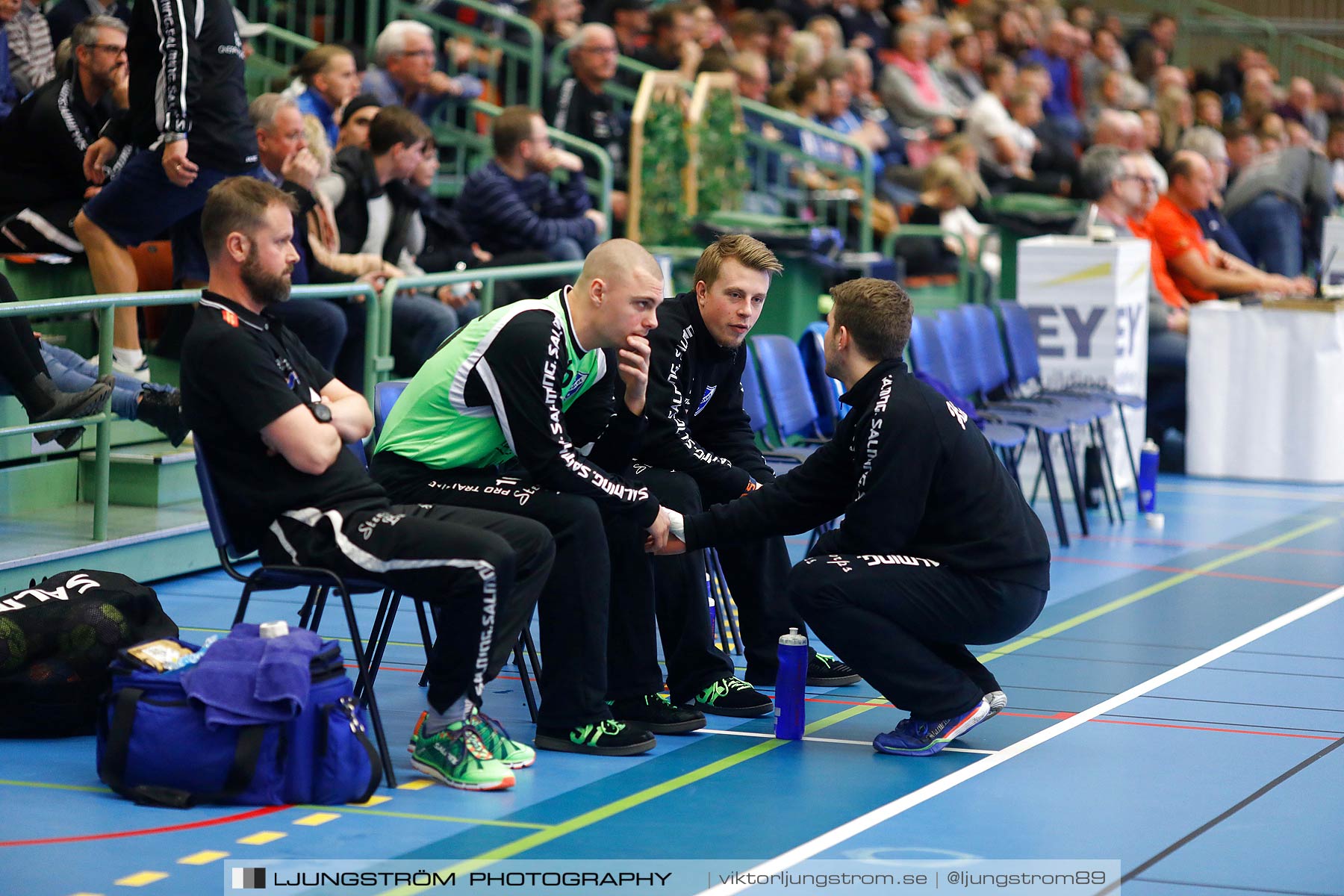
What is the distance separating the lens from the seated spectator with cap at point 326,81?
9008 millimetres

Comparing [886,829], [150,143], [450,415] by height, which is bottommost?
[886,829]

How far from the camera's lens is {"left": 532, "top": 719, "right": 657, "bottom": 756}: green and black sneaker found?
489cm

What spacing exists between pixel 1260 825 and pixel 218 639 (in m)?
2.60

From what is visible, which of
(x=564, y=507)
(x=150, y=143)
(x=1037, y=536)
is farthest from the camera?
(x=150, y=143)

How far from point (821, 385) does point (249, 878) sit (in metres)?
4.74

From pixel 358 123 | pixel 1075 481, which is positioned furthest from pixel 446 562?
pixel 1075 481

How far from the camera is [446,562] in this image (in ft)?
14.6

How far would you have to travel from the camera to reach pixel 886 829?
4.26 m

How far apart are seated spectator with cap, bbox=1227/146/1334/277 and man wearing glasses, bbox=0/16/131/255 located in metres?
8.93

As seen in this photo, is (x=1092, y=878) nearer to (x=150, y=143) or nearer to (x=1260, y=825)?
(x=1260, y=825)

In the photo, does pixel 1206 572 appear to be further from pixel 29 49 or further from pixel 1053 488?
pixel 29 49

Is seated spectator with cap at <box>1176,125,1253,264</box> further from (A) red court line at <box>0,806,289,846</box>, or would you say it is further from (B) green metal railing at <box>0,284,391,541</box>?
(A) red court line at <box>0,806,289,846</box>

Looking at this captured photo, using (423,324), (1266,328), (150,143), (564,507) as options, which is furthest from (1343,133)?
(564,507)

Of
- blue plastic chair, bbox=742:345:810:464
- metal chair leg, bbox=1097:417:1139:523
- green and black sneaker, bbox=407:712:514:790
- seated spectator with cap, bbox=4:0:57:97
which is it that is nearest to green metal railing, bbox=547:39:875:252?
metal chair leg, bbox=1097:417:1139:523
